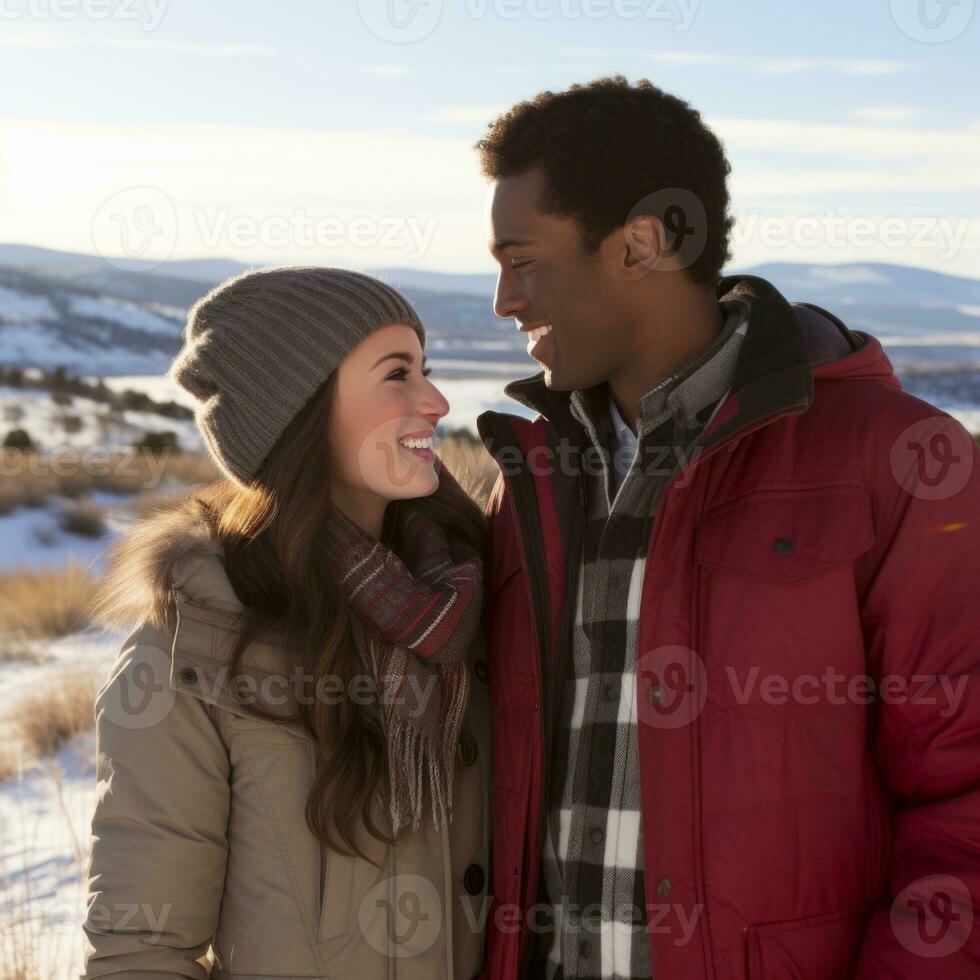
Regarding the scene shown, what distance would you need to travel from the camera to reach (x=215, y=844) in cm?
216

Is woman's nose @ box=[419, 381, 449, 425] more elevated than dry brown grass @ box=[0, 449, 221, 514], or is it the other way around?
woman's nose @ box=[419, 381, 449, 425]

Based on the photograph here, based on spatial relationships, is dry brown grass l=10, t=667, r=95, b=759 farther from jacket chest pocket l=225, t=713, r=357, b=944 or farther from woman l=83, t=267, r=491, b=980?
jacket chest pocket l=225, t=713, r=357, b=944

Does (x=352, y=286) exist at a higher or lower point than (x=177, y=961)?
higher

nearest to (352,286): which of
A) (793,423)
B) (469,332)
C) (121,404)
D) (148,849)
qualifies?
(793,423)

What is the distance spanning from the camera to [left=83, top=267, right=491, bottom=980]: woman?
2125 millimetres

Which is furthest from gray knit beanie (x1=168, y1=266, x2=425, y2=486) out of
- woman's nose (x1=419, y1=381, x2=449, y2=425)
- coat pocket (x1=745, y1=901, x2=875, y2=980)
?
coat pocket (x1=745, y1=901, x2=875, y2=980)

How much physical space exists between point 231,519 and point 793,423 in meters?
1.11

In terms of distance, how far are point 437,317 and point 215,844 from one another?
49995mm

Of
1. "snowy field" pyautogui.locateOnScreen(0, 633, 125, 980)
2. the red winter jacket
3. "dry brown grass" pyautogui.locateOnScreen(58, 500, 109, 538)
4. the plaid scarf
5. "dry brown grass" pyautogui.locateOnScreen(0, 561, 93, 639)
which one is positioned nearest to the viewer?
the red winter jacket

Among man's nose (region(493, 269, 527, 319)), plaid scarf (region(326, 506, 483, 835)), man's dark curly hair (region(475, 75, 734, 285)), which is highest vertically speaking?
man's dark curly hair (region(475, 75, 734, 285))

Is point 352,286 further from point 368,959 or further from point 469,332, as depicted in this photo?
point 469,332

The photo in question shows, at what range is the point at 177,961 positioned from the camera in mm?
2143

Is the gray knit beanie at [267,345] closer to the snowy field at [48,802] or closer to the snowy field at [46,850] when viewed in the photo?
the snowy field at [48,802]

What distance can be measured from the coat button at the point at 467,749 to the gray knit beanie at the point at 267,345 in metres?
0.68
